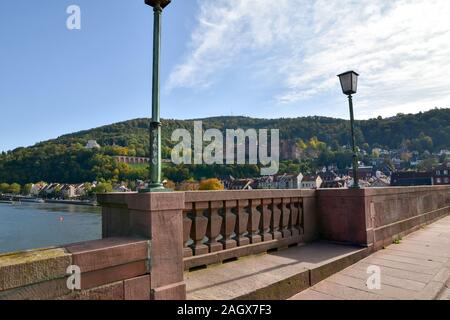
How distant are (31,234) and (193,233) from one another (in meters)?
52.2

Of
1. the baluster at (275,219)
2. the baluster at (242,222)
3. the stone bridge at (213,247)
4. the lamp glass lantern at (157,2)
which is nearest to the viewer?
the stone bridge at (213,247)

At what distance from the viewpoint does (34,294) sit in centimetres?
233

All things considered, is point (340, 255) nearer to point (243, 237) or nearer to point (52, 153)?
point (243, 237)

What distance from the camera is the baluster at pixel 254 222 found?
5117mm

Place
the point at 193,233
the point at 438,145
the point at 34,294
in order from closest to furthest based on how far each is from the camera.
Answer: the point at 34,294
the point at 193,233
the point at 438,145

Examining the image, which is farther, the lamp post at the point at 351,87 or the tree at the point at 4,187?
the tree at the point at 4,187

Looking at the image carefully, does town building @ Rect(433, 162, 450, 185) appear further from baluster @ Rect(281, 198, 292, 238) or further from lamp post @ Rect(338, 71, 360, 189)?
baluster @ Rect(281, 198, 292, 238)

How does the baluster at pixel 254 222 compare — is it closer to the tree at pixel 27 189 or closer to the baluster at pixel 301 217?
the baluster at pixel 301 217

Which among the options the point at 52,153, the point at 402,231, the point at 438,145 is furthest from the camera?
the point at 438,145

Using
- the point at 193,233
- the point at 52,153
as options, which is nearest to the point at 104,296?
the point at 193,233

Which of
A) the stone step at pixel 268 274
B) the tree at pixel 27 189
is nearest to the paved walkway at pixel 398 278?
the stone step at pixel 268 274

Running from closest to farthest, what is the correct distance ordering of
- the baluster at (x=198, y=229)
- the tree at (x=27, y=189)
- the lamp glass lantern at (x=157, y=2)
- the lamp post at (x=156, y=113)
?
the lamp post at (x=156, y=113) → the lamp glass lantern at (x=157, y=2) → the baluster at (x=198, y=229) → the tree at (x=27, y=189)

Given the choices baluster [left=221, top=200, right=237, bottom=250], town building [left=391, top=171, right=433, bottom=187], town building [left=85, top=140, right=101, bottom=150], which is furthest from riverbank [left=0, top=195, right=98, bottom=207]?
baluster [left=221, top=200, right=237, bottom=250]

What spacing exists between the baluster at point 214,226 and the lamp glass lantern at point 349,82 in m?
4.19
